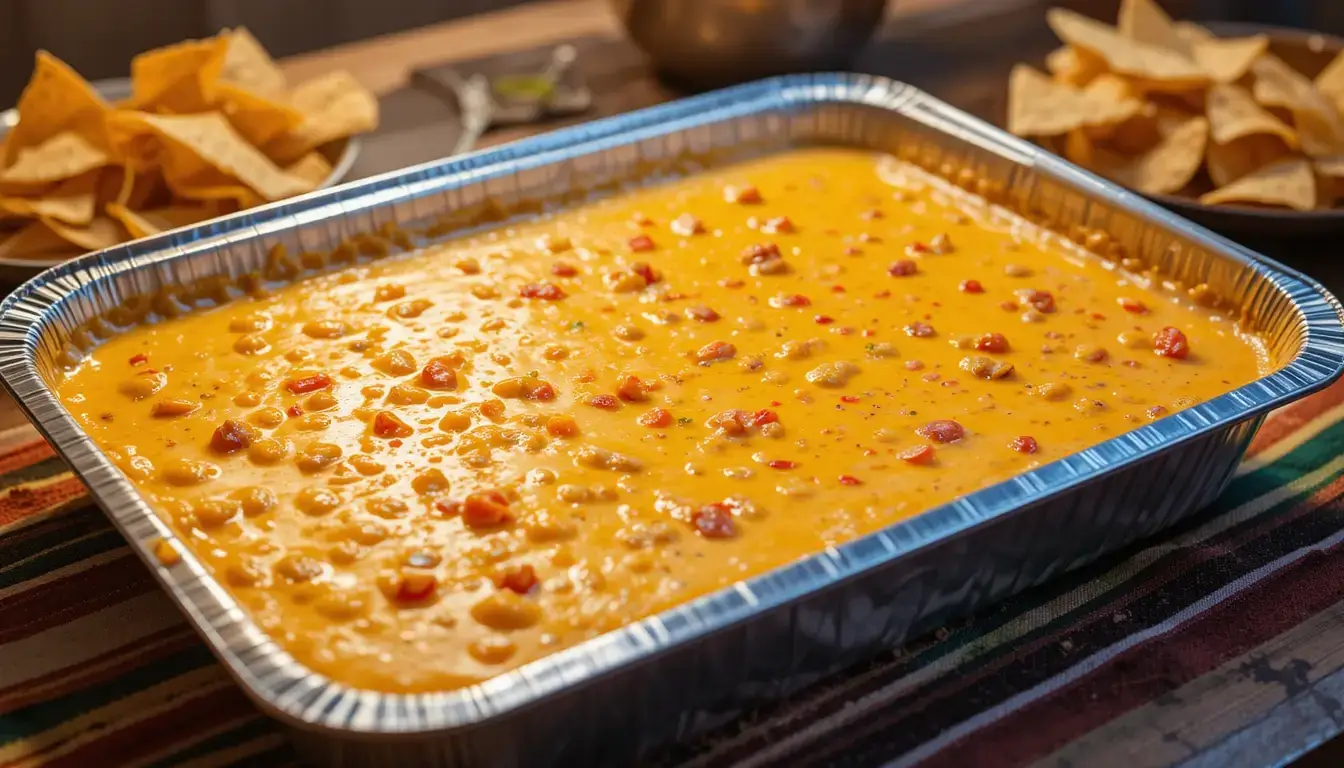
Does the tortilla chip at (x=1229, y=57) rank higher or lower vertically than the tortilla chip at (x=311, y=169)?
higher

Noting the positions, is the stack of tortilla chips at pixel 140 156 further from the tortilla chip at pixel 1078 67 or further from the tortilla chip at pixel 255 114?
the tortilla chip at pixel 1078 67

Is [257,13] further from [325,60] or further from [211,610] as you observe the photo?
[211,610]

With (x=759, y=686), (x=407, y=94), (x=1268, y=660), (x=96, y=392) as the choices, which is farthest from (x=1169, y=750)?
(x=407, y=94)

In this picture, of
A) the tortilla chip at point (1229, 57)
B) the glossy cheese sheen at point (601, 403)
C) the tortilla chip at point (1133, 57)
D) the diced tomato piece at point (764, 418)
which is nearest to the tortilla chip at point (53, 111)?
the glossy cheese sheen at point (601, 403)

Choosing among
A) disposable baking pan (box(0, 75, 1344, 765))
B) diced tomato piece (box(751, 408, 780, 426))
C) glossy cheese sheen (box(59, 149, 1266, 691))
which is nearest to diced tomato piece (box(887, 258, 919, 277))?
glossy cheese sheen (box(59, 149, 1266, 691))

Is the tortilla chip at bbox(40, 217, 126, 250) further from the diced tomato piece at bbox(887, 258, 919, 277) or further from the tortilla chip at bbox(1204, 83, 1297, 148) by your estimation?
the tortilla chip at bbox(1204, 83, 1297, 148)

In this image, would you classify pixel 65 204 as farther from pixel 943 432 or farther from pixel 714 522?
pixel 943 432
